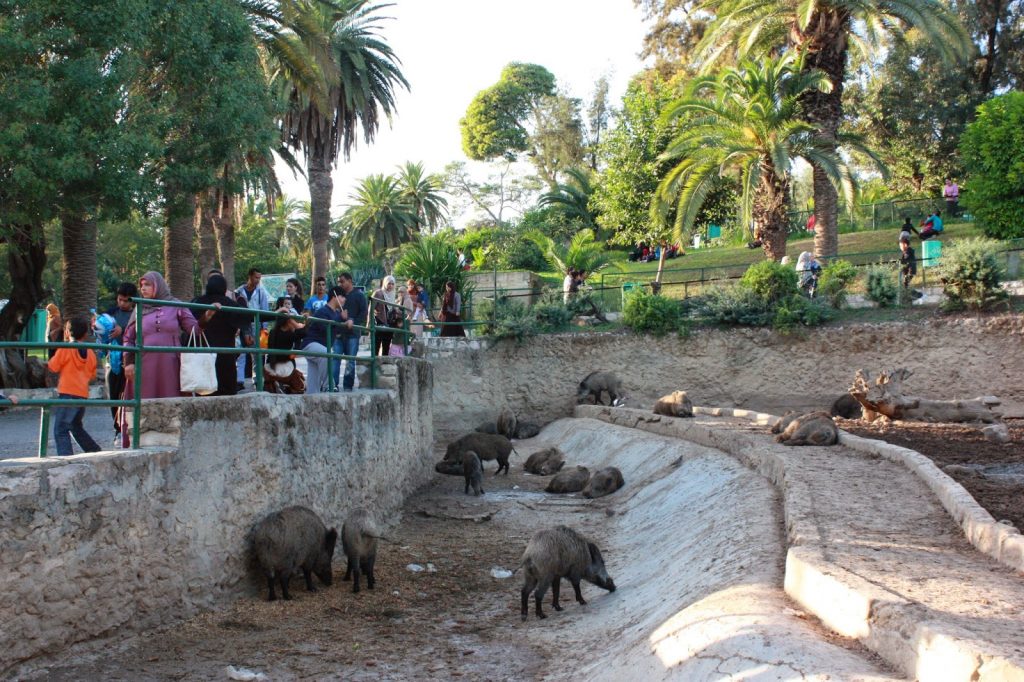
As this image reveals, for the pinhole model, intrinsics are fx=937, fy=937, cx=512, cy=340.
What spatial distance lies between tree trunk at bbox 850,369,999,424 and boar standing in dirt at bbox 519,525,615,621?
341 inches

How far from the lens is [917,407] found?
14.9 m

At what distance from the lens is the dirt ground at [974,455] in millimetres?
8055

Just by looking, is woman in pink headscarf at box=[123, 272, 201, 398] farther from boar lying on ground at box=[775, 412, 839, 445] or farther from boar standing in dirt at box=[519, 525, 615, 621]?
boar lying on ground at box=[775, 412, 839, 445]

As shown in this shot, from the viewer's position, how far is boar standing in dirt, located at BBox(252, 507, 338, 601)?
785 centimetres

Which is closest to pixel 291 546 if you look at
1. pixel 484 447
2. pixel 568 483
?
pixel 568 483

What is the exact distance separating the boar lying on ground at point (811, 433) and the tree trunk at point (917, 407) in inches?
155

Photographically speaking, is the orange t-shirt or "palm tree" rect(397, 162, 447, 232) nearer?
the orange t-shirt

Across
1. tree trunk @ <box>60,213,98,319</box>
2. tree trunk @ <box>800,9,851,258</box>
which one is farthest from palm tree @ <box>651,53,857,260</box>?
tree trunk @ <box>60,213,98,319</box>

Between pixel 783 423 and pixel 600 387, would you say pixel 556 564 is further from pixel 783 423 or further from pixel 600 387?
pixel 600 387

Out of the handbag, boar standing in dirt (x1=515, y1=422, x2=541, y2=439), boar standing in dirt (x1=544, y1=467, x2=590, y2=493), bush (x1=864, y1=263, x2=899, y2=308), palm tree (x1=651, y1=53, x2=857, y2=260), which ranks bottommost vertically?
boar standing in dirt (x1=515, y1=422, x2=541, y2=439)

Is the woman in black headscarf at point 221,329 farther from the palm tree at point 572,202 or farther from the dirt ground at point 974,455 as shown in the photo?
the palm tree at point 572,202

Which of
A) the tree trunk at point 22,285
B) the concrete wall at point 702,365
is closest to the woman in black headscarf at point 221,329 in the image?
the tree trunk at point 22,285

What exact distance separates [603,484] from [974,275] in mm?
11924

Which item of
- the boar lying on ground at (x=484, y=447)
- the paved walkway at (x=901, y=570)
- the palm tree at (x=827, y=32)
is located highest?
the palm tree at (x=827, y=32)
